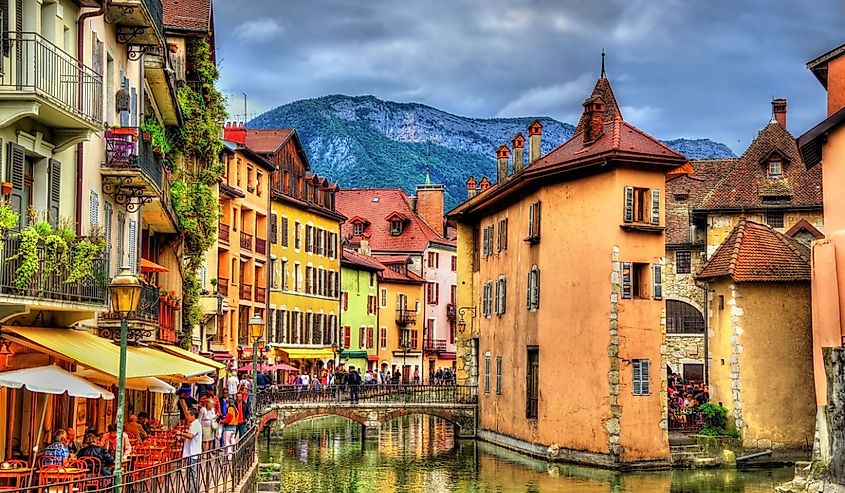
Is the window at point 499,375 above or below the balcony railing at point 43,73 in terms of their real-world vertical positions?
below

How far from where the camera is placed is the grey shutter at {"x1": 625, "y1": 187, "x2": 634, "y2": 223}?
4231 centimetres

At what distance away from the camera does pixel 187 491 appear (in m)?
20.9

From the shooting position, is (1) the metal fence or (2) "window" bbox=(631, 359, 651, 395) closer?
(1) the metal fence

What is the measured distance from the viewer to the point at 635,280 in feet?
141

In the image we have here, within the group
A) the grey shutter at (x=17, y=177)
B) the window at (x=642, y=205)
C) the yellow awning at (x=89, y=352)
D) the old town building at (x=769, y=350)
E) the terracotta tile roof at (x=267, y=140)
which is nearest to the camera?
the yellow awning at (x=89, y=352)

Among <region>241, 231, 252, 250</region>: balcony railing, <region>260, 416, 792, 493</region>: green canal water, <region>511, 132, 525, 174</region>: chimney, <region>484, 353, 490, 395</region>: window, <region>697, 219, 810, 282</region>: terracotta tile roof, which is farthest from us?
<region>241, 231, 252, 250</region>: balcony railing

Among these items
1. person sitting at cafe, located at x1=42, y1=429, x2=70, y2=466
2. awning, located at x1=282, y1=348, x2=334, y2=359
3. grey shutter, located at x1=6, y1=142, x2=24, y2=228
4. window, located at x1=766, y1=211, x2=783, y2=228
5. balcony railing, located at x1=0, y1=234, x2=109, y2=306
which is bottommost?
person sitting at cafe, located at x1=42, y1=429, x2=70, y2=466

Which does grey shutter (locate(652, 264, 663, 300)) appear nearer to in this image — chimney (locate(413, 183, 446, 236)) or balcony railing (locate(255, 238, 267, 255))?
balcony railing (locate(255, 238, 267, 255))

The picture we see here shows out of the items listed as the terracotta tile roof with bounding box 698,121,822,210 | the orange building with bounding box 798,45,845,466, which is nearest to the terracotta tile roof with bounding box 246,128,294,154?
the terracotta tile roof with bounding box 698,121,822,210

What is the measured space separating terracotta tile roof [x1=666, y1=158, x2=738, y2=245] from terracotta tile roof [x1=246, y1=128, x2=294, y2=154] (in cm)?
2180

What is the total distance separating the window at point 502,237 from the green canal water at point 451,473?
837cm

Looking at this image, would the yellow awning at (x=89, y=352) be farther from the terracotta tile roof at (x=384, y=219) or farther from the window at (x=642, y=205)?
the terracotta tile roof at (x=384, y=219)

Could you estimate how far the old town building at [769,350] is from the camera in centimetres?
4397

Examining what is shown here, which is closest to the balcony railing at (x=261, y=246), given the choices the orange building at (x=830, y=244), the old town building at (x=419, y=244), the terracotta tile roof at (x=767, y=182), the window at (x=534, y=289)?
the terracotta tile roof at (x=767, y=182)
